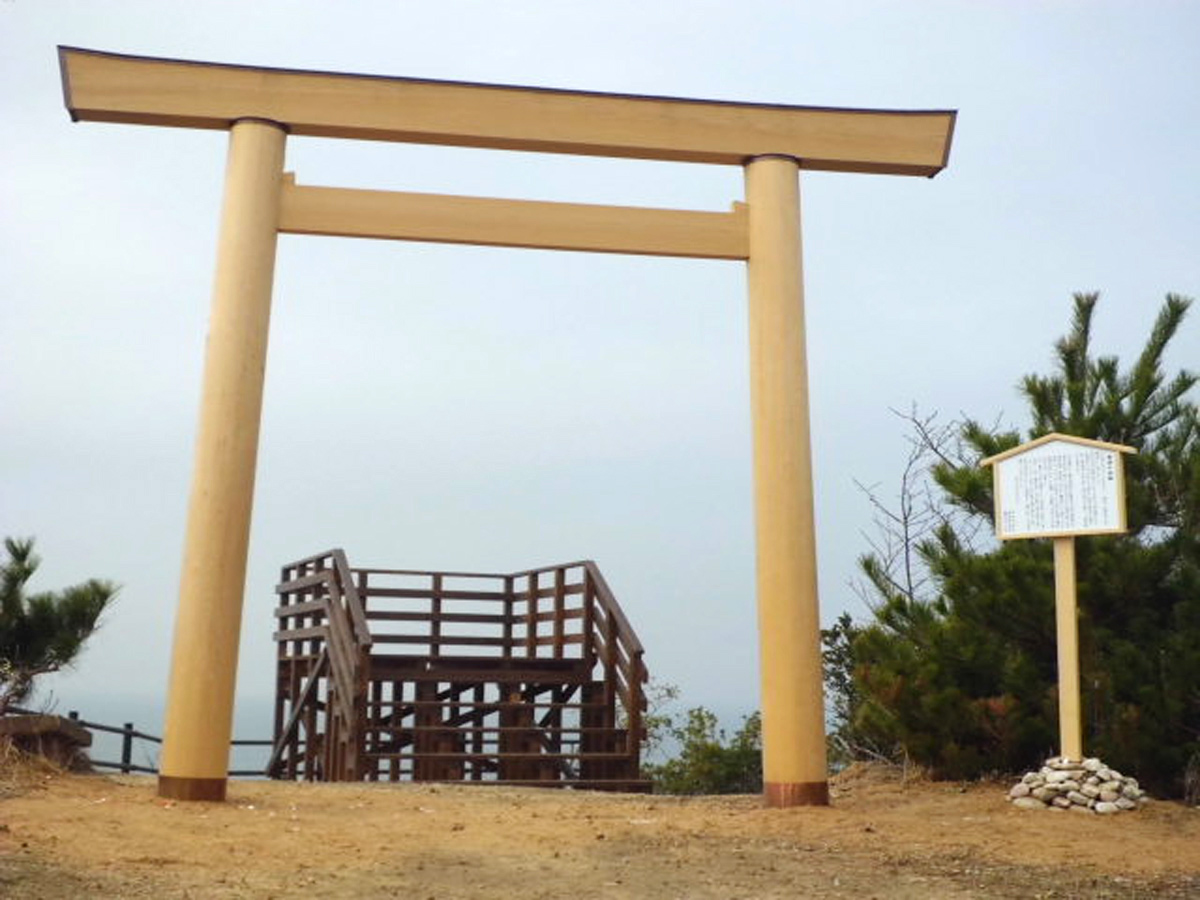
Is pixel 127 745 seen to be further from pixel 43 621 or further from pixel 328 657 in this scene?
pixel 43 621

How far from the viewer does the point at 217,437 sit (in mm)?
7773

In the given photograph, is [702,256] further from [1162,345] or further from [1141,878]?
[1141,878]

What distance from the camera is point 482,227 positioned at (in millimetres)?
8398

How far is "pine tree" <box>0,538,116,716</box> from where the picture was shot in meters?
9.20

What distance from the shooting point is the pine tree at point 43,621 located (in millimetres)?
9195

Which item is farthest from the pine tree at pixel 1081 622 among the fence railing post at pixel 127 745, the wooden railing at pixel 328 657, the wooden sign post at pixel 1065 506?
the fence railing post at pixel 127 745

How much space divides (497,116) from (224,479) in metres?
2.87

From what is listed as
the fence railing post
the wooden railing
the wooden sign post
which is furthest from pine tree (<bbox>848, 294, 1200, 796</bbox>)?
the fence railing post

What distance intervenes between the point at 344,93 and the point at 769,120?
2.73 m

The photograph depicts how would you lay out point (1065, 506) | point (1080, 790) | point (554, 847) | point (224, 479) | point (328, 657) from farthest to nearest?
point (328, 657) → point (1065, 506) → point (1080, 790) → point (224, 479) → point (554, 847)


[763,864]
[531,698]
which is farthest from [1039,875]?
[531,698]

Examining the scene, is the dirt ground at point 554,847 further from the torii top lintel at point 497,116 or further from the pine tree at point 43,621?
the torii top lintel at point 497,116

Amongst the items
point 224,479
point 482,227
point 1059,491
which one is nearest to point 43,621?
point 224,479

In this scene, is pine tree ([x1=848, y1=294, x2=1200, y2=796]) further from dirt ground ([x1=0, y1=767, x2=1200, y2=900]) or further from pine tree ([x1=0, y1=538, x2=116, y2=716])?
pine tree ([x1=0, y1=538, x2=116, y2=716])
